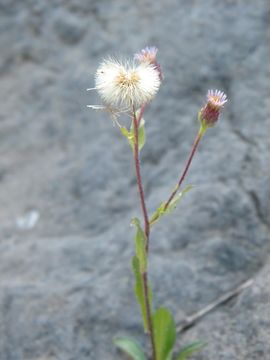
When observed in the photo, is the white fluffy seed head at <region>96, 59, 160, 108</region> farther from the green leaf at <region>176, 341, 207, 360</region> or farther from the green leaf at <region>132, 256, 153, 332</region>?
the green leaf at <region>176, 341, 207, 360</region>

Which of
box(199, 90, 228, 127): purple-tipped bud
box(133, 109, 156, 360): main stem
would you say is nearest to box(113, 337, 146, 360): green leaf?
box(133, 109, 156, 360): main stem

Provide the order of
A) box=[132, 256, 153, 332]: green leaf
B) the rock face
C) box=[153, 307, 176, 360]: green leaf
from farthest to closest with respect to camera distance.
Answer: the rock face, box=[153, 307, 176, 360]: green leaf, box=[132, 256, 153, 332]: green leaf

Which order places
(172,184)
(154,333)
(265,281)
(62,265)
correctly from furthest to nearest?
(172,184) → (62,265) → (265,281) → (154,333)

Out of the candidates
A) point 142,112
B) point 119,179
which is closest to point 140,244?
point 142,112

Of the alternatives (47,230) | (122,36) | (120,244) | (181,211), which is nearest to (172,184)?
(181,211)

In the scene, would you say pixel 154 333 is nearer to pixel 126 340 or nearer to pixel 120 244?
pixel 126 340

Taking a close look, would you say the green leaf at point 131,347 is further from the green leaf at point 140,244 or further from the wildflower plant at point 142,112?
the green leaf at point 140,244

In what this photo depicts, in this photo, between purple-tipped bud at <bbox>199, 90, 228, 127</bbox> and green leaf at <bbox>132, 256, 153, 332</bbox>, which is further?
green leaf at <bbox>132, 256, 153, 332</bbox>

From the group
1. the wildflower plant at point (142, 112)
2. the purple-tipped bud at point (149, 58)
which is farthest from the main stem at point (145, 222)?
the purple-tipped bud at point (149, 58)
